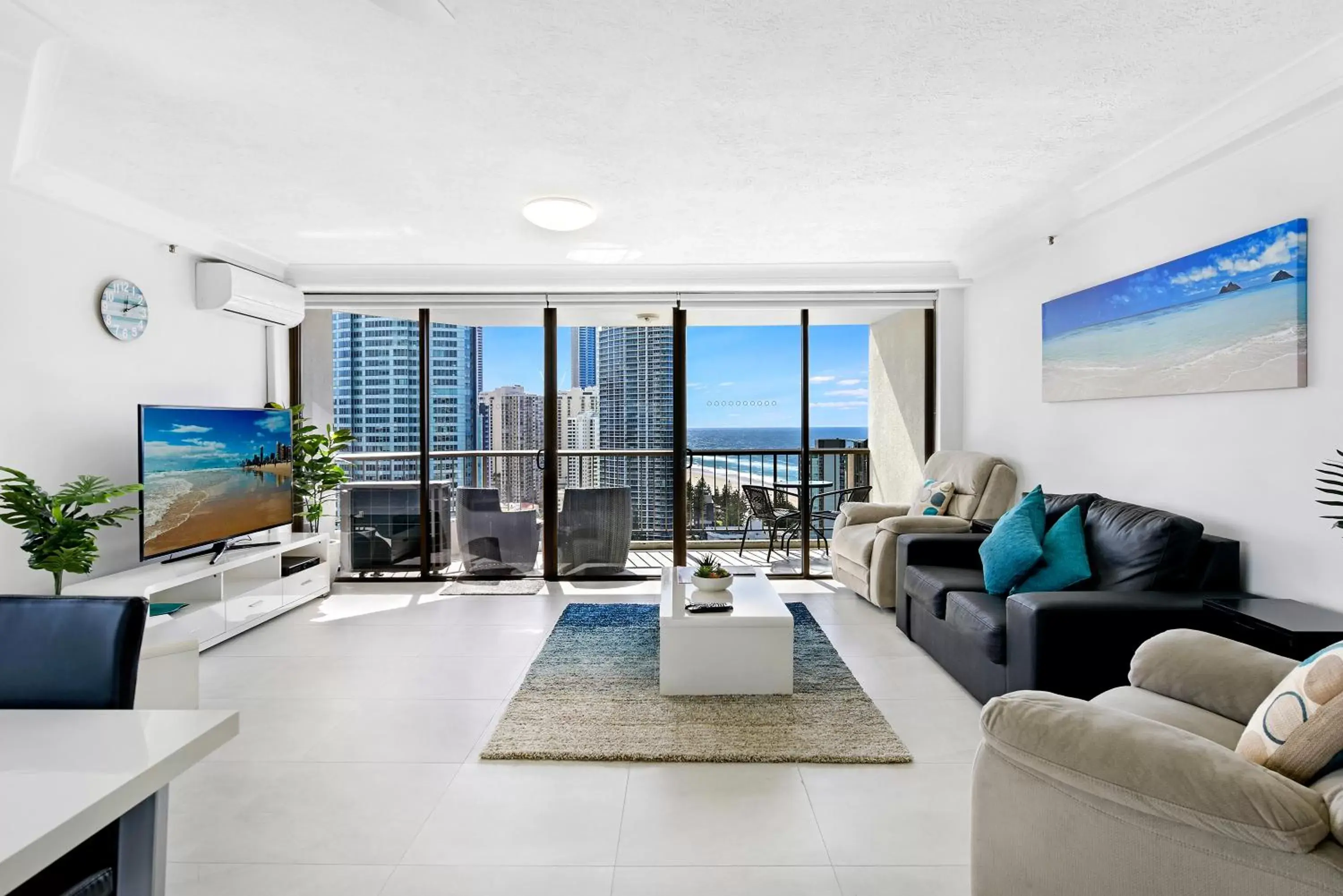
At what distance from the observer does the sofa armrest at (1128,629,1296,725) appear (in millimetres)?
1872

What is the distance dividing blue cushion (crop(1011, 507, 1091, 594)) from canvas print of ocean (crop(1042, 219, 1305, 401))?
713mm

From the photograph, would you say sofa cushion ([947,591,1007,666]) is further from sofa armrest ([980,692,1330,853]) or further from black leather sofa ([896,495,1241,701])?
sofa armrest ([980,692,1330,853])

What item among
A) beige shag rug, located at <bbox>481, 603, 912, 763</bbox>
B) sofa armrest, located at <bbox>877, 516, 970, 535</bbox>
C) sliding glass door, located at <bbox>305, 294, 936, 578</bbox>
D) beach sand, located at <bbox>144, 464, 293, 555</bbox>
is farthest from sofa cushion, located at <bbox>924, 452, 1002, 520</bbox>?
beach sand, located at <bbox>144, 464, 293, 555</bbox>

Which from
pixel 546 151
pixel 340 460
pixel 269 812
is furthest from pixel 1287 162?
pixel 340 460

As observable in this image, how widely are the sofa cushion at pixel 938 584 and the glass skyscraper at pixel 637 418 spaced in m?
2.29

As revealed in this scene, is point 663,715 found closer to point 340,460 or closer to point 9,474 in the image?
point 9,474

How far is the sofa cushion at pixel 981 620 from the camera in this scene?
2.92m

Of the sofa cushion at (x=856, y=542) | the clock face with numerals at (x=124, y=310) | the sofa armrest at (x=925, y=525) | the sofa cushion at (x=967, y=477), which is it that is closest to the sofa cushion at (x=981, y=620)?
the sofa armrest at (x=925, y=525)

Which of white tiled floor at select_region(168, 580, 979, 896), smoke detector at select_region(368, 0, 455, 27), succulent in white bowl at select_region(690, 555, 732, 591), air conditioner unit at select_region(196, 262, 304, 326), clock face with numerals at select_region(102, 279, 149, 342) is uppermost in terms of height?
smoke detector at select_region(368, 0, 455, 27)

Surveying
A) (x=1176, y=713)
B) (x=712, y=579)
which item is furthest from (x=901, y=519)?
(x=1176, y=713)

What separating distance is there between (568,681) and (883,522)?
224 centimetres

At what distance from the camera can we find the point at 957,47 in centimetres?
227

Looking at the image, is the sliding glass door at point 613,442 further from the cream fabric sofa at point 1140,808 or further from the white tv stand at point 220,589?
the cream fabric sofa at point 1140,808

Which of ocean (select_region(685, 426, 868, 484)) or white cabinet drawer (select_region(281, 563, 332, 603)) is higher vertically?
ocean (select_region(685, 426, 868, 484))
